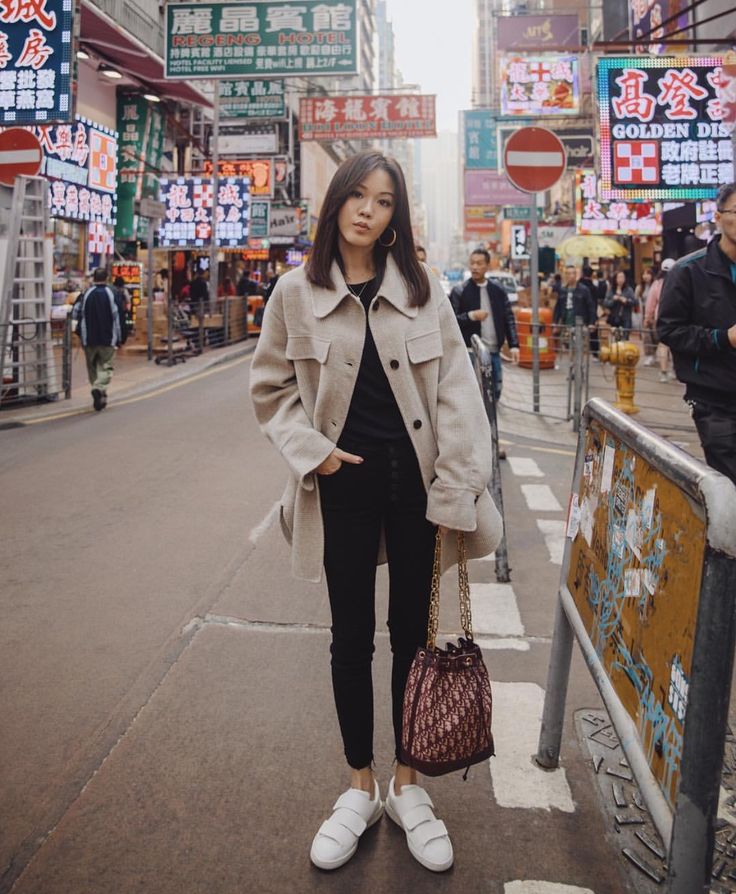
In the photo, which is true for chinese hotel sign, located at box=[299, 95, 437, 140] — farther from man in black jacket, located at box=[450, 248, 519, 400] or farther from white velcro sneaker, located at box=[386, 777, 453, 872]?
white velcro sneaker, located at box=[386, 777, 453, 872]

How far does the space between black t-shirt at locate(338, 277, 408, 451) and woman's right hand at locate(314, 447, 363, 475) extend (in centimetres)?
7

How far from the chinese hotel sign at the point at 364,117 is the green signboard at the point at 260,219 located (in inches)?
122

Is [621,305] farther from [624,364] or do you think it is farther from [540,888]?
[540,888]

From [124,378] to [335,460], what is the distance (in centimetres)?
1359

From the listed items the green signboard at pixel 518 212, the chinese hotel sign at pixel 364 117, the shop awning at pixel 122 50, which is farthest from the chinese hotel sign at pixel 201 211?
the green signboard at pixel 518 212

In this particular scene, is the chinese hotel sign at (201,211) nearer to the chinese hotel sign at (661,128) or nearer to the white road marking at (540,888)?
the chinese hotel sign at (661,128)

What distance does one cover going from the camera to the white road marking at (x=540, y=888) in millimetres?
2264

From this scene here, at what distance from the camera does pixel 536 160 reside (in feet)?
34.1

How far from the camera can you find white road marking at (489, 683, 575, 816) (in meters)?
2.71

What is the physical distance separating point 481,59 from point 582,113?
475 ft

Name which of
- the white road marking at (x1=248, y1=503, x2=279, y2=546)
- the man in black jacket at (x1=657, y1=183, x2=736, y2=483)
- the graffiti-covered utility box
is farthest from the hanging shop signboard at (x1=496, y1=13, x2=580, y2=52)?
the graffiti-covered utility box

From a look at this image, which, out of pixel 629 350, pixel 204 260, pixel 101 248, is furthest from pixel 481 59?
pixel 629 350

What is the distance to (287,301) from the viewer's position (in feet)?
7.88

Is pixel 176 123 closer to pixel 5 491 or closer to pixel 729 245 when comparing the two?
pixel 5 491
